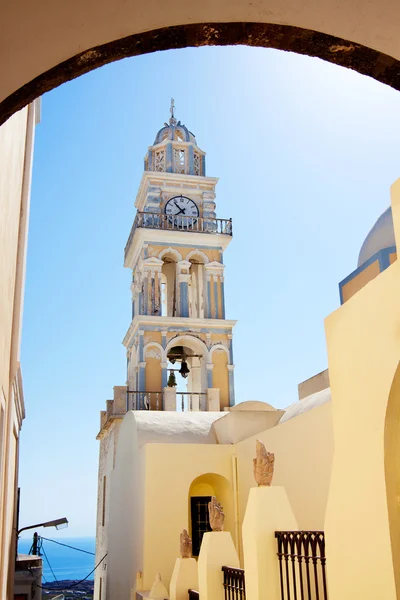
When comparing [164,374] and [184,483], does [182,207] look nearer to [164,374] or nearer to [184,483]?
[164,374]

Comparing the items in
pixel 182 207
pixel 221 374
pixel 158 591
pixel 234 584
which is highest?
pixel 182 207

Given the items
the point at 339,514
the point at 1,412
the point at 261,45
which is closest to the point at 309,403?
the point at 339,514

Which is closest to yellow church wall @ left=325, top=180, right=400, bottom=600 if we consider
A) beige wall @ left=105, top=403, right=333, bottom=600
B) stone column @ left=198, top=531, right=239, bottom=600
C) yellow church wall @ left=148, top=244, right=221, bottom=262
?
stone column @ left=198, top=531, right=239, bottom=600

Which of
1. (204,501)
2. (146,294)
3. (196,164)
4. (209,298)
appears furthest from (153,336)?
(204,501)

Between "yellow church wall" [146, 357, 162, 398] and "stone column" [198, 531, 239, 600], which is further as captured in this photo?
"yellow church wall" [146, 357, 162, 398]

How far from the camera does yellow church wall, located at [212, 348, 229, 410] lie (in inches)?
844

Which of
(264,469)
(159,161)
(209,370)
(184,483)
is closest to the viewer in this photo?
(264,469)

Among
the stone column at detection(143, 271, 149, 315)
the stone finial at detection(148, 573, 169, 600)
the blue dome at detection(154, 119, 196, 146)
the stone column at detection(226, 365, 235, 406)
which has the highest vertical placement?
the blue dome at detection(154, 119, 196, 146)

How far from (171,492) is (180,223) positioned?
12.2 metres

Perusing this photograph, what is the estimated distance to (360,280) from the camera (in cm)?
943

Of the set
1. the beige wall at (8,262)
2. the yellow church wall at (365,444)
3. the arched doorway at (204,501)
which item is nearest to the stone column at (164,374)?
the arched doorway at (204,501)

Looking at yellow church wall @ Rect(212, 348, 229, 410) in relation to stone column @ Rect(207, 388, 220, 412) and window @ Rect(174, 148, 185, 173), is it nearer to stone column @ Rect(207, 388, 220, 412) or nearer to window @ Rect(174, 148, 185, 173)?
stone column @ Rect(207, 388, 220, 412)

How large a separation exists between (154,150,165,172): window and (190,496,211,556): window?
14411 millimetres

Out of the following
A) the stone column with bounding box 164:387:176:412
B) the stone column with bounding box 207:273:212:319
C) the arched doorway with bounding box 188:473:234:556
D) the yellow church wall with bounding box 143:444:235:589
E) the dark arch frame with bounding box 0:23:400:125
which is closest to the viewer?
the dark arch frame with bounding box 0:23:400:125
